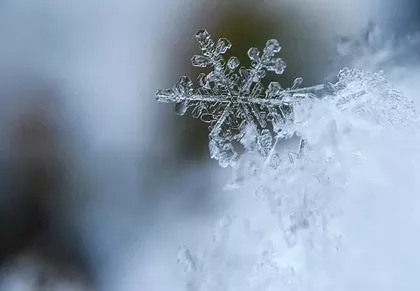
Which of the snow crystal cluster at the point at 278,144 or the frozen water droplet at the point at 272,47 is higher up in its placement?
the frozen water droplet at the point at 272,47

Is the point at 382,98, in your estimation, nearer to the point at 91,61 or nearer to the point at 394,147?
the point at 394,147

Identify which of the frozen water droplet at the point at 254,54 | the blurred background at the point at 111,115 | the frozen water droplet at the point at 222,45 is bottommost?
the blurred background at the point at 111,115

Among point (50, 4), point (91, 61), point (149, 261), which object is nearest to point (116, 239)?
point (149, 261)

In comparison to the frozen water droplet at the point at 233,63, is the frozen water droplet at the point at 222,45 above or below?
above

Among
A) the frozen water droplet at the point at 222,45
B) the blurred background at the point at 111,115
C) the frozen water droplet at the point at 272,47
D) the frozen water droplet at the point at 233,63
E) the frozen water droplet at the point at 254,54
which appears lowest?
the blurred background at the point at 111,115

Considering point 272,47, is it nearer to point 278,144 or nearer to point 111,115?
point 278,144

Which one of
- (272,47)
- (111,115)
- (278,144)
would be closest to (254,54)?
(272,47)
